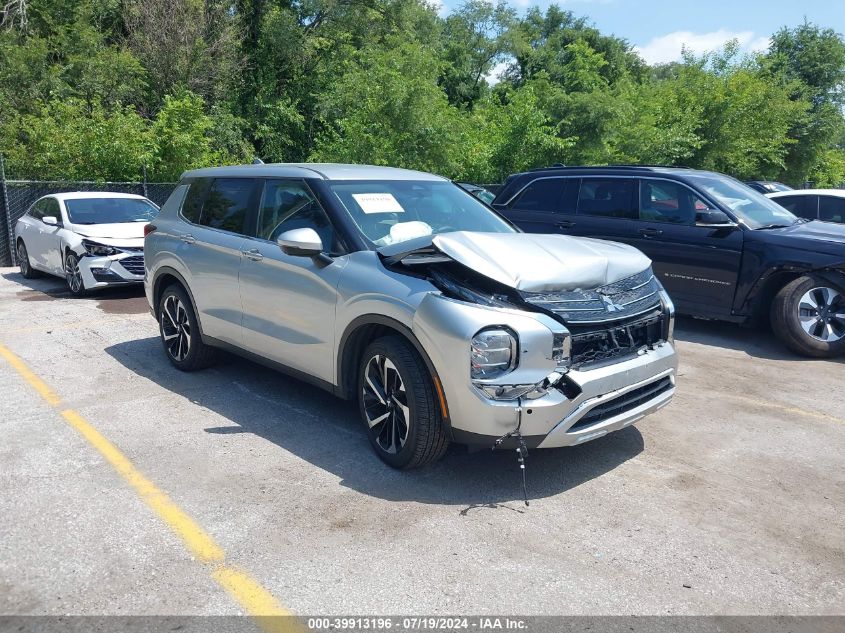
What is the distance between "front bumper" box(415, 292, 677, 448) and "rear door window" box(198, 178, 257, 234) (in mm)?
2359

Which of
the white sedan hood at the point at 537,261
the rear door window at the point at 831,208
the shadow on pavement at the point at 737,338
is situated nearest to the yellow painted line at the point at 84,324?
the white sedan hood at the point at 537,261

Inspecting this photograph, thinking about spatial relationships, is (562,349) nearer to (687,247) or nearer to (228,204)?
Result: (228,204)

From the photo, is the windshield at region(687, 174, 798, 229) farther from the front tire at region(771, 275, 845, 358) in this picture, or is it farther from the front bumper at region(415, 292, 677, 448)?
the front bumper at region(415, 292, 677, 448)

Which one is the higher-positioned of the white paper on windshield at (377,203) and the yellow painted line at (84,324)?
the white paper on windshield at (377,203)

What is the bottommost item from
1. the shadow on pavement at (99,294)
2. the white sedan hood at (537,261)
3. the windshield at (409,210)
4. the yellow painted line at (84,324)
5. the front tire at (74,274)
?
the yellow painted line at (84,324)

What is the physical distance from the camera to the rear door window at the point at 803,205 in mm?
11805

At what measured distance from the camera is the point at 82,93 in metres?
21.2

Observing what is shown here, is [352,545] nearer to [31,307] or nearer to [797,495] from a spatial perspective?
[797,495]

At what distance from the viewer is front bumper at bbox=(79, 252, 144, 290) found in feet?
32.9

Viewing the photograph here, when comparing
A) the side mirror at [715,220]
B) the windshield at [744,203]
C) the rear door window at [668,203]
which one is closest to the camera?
the side mirror at [715,220]

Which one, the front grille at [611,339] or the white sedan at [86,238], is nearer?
the front grille at [611,339]

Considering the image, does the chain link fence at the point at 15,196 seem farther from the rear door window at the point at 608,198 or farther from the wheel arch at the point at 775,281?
the wheel arch at the point at 775,281

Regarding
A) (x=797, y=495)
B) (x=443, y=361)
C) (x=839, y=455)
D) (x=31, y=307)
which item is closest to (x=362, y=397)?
(x=443, y=361)

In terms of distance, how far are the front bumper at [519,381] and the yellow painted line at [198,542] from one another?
1345 millimetres
